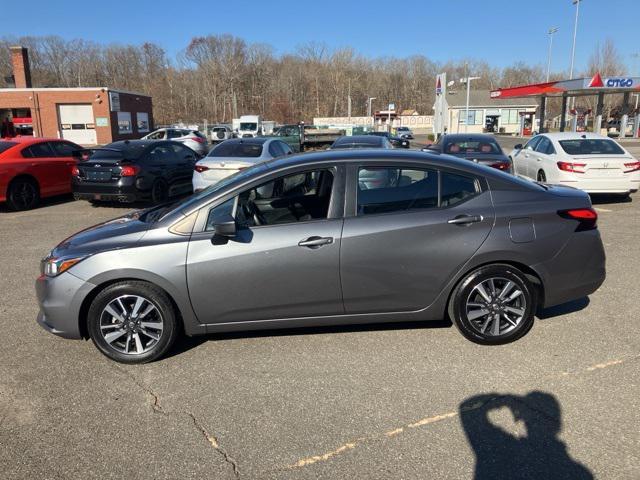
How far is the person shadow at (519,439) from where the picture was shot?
105 inches

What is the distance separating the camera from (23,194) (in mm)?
11297

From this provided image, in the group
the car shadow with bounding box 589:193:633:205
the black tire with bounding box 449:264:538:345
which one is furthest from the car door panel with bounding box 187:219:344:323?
the car shadow with bounding box 589:193:633:205

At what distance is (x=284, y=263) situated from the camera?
12.5 ft

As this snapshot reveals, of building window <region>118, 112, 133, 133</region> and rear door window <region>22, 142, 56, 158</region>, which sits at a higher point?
building window <region>118, 112, 133, 133</region>

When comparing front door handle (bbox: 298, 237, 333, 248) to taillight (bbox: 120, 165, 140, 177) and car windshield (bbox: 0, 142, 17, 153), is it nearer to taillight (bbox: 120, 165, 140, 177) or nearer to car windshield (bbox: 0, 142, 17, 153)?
taillight (bbox: 120, 165, 140, 177)

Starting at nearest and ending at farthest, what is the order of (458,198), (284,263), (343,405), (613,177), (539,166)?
(343,405)
(284,263)
(458,198)
(613,177)
(539,166)

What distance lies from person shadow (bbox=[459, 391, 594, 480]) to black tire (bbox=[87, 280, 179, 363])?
226 centimetres

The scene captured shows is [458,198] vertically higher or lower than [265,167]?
lower

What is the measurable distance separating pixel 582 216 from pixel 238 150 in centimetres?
832

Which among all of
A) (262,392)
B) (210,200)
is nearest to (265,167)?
(210,200)

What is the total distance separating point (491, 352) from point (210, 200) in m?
2.56

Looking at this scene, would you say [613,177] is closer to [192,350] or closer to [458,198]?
[458,198]

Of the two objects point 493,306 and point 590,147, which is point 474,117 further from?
point 493,306

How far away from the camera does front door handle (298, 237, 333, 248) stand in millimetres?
3836
